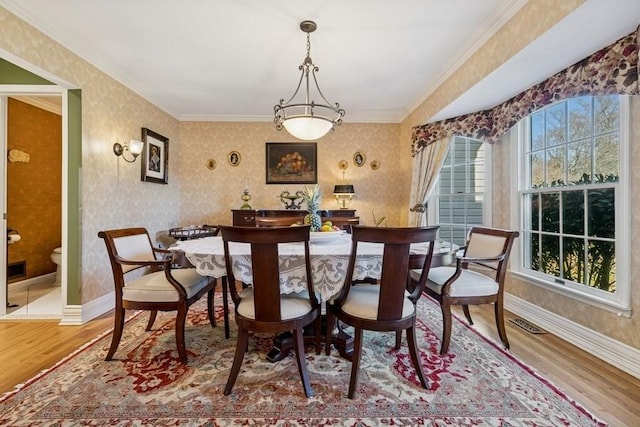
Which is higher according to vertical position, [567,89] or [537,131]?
[567,89]

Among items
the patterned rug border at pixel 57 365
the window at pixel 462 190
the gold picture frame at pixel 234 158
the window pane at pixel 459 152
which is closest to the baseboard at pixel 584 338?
the window at pixel 462 190

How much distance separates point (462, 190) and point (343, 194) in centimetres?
173

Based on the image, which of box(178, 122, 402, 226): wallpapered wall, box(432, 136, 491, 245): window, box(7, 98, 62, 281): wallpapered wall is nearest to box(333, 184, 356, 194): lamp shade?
box(178, 122, 402, 226): wallpapered wall

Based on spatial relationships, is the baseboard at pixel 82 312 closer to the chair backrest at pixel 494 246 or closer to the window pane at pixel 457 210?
the chair backrest at pixel 494 246

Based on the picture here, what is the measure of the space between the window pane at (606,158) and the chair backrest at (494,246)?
2.70 feet

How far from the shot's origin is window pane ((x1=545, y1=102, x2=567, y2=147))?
2624 mm

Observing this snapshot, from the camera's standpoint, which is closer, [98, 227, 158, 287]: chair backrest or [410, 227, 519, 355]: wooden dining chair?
[98, 227, 158, 287]: chair backrest

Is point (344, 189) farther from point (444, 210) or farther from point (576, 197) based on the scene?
point (576, 197)

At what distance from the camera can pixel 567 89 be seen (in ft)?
7.66

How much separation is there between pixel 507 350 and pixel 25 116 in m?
5.97

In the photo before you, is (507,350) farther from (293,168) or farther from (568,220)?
(293,168)

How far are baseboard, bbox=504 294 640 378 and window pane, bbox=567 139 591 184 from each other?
3.89 feet

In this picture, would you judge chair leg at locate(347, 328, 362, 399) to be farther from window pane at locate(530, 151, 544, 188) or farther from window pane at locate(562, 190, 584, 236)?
window pane at locate(530, 151, 544, 188)

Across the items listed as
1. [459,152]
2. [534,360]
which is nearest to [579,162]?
[459,152]
